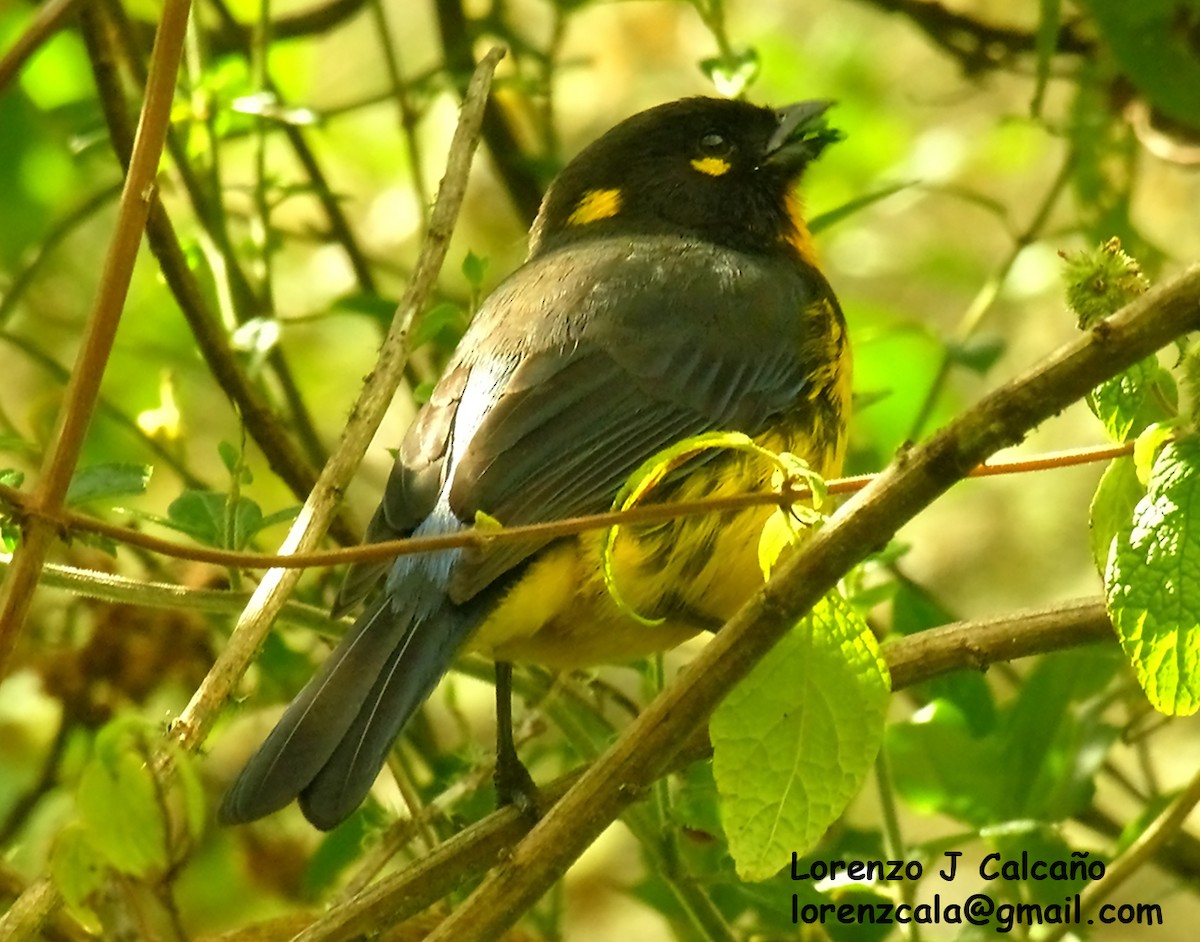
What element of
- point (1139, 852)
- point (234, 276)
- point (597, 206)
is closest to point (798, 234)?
point (597, 206)

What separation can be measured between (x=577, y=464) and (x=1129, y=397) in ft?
3.43

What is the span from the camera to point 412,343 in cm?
238

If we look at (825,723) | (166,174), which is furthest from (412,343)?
(166,174)

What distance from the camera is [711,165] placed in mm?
3586

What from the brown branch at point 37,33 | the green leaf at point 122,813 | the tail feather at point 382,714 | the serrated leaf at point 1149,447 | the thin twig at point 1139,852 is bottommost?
the thin twig at point 1139,852

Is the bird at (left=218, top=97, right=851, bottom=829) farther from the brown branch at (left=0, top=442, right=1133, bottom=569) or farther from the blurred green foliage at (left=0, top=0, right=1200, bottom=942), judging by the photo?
the brown branch at (left=0, top=442, right=1133, bottom=569)

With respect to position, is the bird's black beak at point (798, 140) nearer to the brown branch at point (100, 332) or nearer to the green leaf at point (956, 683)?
the green leaf at point (956, 683)

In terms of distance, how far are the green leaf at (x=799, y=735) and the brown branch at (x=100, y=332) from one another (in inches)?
24.7

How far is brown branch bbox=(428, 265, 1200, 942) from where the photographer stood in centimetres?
137

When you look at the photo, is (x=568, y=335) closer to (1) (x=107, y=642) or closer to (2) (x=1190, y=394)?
(1) (x=107, y=642)

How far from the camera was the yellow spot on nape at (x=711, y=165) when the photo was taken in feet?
11.8

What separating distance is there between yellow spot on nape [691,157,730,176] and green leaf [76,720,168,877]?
2413 millimetres

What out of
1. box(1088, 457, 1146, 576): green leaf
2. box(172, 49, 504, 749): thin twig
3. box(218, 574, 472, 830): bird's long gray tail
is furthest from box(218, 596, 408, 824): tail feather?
box(1088, 457, 1146, 576): green leaf

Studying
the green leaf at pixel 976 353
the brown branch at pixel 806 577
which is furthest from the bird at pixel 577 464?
the brown branch at pixel 806 577
